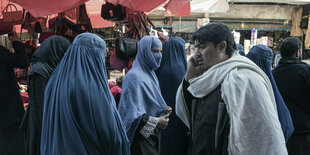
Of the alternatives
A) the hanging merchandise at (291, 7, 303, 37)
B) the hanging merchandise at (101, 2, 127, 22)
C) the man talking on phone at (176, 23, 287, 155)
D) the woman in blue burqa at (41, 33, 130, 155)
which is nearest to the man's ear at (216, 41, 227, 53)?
the man talking on phone at (176, 23, 287, 155)

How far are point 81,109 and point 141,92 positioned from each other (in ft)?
2.75

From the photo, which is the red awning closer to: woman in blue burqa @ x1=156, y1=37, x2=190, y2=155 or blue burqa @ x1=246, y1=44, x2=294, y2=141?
woman in blue burqa @ x1=156, y1=37, x2=190, y2=155

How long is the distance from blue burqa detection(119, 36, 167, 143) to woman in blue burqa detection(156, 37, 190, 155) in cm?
41

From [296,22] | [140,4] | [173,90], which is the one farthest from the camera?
[296,22]

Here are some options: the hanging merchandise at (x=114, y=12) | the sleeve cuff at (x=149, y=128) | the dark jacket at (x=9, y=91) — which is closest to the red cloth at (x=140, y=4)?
the hanging merchandise at (x=114, y=12)

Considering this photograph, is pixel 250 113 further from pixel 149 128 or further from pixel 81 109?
pixel 149 128

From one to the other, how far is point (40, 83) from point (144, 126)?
96 centimetres

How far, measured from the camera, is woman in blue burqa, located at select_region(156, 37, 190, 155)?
2.96m

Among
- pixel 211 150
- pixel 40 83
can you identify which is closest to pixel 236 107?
pixel 211 150

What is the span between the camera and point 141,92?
2.30 meters

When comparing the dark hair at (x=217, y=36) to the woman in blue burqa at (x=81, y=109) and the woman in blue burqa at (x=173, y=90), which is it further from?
the woman in blue burqa at (x=173, y=90)

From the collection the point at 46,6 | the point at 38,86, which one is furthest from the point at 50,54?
the point at 46,6

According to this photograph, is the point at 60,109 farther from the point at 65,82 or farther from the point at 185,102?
the point at 185,102

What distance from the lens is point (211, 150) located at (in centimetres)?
149
